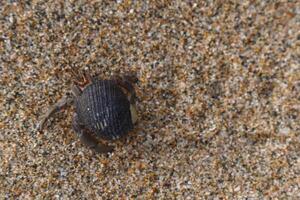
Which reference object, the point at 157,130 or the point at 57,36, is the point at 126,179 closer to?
the point at 157,130

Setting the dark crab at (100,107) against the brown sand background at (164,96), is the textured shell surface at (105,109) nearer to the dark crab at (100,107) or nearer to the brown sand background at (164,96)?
the dark crab at (100,107)

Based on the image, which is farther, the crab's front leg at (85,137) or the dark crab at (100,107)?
the crab's front leg at (85,137)

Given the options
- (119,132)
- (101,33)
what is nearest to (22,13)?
(101,33)

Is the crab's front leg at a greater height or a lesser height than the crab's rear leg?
lesser

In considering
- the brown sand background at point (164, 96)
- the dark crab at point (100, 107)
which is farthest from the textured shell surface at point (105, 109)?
the brown sand background at point (164, 96)

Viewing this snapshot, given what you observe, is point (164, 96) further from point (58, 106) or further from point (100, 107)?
point (58, 106)

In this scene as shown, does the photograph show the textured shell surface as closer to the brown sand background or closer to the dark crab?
the dark crab

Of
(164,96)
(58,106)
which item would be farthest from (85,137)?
(164,96)

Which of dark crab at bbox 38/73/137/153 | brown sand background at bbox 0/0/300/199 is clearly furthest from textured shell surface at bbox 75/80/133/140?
brown sand background at bbox 0/0/300/199
